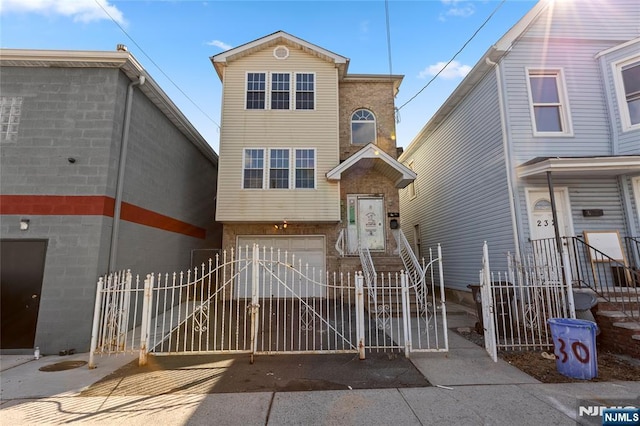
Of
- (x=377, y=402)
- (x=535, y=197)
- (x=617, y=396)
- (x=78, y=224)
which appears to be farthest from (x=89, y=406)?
(x=535, y=197)

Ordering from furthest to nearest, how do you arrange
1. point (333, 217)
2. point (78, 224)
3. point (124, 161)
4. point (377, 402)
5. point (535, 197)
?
point (333, 217) < point (535, 197) < point (124, 161) < point (78, 224) < point (377, 402)

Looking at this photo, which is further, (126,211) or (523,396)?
(126,211)

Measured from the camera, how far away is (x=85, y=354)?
612 centimetres

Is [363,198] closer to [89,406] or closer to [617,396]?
[617,396]

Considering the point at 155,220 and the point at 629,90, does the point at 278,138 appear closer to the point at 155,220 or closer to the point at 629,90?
the point at 155,220

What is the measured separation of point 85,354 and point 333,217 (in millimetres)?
7486

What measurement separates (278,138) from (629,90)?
10.7 m

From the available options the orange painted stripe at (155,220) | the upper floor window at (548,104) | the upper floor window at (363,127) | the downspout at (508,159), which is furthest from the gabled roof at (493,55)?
the orange painted stripe at (155,220)

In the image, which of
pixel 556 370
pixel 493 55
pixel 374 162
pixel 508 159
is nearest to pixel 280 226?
pixel 374 162

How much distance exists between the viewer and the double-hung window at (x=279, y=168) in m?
11.0

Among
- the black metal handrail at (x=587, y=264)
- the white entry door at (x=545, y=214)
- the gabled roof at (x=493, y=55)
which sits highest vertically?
the gabled roof at (x=493, y=55)

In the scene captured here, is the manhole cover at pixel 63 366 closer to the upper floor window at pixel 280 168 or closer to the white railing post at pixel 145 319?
the white railing post at pixel 145 319

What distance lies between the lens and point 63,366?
17.7ft

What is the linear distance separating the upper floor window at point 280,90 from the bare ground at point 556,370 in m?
10.2
